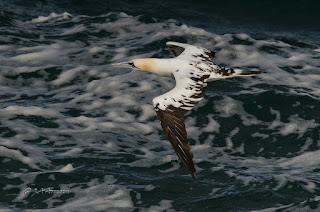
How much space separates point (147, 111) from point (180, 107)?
10.7ft

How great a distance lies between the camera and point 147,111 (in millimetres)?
15422

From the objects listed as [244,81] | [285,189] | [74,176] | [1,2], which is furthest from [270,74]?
[1,2]

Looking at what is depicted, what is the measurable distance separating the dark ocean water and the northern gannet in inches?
46.6

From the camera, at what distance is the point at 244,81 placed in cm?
1683

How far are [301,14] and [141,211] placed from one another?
11155 mm

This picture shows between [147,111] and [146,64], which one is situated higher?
[146,64]

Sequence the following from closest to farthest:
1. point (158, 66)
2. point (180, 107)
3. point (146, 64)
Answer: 1. point (180, 107)
2. point (158, 66)
3. point (146, 64)

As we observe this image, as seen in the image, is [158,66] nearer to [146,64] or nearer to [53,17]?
[146,64]

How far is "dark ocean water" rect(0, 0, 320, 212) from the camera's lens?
488 inches

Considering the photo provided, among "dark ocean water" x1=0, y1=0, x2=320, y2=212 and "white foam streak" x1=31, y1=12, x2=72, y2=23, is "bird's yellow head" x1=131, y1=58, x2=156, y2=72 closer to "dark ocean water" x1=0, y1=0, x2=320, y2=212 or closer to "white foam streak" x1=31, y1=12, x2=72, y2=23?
"dark ocean water" x1=0, y1=0, x2=320, y2=212

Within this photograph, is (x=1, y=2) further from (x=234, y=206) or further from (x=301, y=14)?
(x=234, y=206)

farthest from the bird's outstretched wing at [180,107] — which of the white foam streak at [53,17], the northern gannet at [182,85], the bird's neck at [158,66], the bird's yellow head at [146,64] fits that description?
the white foam streak at [53,17]

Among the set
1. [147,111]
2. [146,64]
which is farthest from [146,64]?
[147,111]

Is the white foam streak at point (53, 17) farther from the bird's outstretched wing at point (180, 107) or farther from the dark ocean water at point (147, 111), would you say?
the bird's outstretched wing at point (180, 107)
